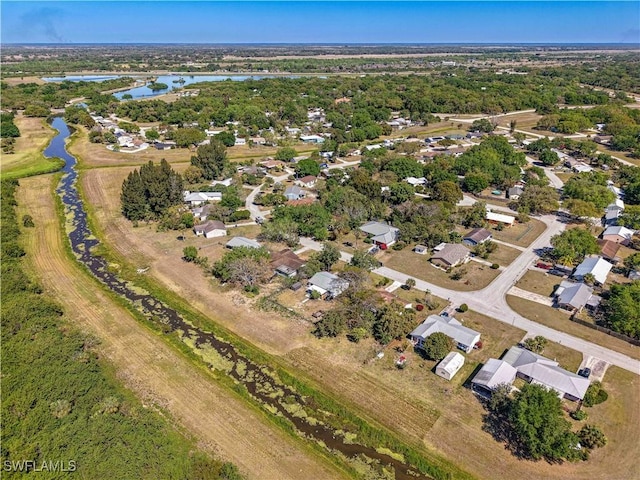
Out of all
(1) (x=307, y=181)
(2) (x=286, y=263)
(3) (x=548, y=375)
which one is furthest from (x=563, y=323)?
(1) (x=307, y=181)

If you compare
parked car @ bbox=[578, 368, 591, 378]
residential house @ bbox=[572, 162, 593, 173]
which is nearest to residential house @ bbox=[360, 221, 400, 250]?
parked car @ bbox=[578, 368, 591, 378]

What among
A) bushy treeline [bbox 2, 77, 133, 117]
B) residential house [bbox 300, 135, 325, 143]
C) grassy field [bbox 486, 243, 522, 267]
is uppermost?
bushy treeline [bbox 2, 77, 133, 117]

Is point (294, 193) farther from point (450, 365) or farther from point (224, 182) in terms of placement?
point (450, 365)

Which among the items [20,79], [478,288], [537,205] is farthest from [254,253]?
[20,79]

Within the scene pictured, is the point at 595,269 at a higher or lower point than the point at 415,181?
lower

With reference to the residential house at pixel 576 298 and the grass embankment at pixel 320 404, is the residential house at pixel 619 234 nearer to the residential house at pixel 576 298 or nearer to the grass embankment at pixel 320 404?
the residential house at pixel 576 298

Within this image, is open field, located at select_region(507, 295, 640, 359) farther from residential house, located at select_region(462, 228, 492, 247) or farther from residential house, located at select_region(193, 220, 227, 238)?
residential house, located at select_region(193, 220, 227, 238)

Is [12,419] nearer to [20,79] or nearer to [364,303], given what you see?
[364,303]
